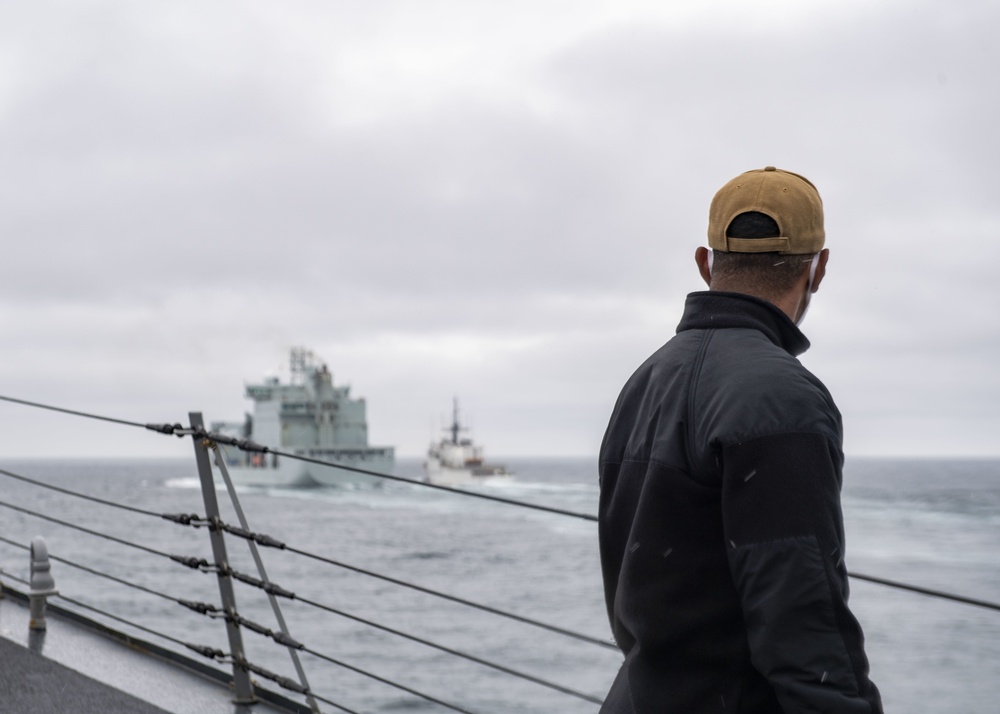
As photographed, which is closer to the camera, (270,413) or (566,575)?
(566,575)

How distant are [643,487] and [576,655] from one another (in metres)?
22.7

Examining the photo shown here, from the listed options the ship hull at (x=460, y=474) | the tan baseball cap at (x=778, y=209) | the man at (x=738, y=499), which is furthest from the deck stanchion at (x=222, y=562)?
the ship hull at (x=460, y=474)

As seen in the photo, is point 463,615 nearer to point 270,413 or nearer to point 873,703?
point 873,703

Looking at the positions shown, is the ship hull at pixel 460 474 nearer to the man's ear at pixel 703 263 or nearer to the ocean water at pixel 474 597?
the ocean water at pixel 474 597

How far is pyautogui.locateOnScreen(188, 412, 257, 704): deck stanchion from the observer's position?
302 centimetres

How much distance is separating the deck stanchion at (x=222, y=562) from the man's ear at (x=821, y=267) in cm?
210

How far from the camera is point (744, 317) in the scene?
131 centimetres

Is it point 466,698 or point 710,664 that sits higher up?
point 710,664

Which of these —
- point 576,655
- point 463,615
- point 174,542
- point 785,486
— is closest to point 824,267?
Answer: point 785,486

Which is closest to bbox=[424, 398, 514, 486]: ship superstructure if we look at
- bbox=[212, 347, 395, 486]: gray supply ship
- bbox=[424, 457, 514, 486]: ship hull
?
bbox=[424, 457, 514, 486]: ship hull

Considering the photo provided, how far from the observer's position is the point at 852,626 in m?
1.15

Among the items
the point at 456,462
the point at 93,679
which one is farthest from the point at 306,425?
the point at 93,679

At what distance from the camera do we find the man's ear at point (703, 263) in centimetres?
142

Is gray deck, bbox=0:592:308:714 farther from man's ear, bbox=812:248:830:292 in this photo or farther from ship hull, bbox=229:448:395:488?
ship hull, bbox=229:448:395:488
